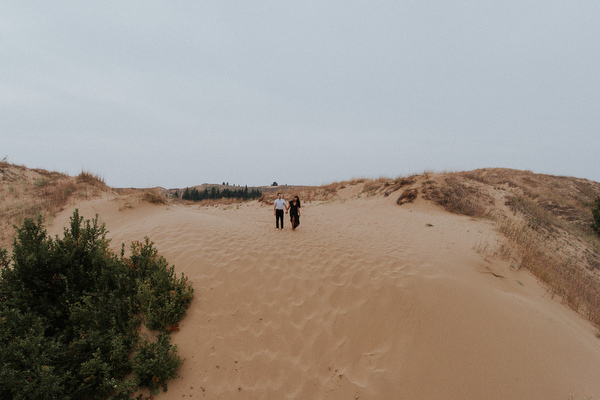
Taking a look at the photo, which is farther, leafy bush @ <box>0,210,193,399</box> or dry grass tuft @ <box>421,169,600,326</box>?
dry grass tuft @ <box>421,169,600,326</box>

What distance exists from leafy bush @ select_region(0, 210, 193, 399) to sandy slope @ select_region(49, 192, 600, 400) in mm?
472

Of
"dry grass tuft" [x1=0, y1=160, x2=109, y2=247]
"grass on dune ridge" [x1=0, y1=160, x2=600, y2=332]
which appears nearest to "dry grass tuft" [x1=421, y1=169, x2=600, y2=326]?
"grass on dune ridge" [x1=0, y1=160, x2=600, y2=332]

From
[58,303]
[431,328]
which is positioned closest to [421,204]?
[431,328]

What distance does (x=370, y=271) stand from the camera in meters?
5.68

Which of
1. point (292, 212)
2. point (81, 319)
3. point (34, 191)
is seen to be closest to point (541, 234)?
point (292, 212)

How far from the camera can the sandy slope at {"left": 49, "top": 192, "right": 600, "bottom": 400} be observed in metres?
3.30

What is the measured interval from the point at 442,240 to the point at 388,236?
5.92 feet

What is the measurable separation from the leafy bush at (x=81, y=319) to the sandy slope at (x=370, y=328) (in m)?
0.47

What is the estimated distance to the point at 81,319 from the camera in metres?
3.52

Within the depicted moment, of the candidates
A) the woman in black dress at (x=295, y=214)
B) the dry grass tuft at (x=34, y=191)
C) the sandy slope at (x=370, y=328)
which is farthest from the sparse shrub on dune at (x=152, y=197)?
the woman in black dress at (x=295, y=214)

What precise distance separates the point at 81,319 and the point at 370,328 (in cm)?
456

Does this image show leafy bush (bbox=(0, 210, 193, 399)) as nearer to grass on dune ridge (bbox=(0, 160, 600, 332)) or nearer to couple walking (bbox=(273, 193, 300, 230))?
couple walking (bbox=(273, 193, 300, 230))

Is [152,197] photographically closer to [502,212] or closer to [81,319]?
[81,319]

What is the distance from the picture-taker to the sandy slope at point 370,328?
3.30 metres
